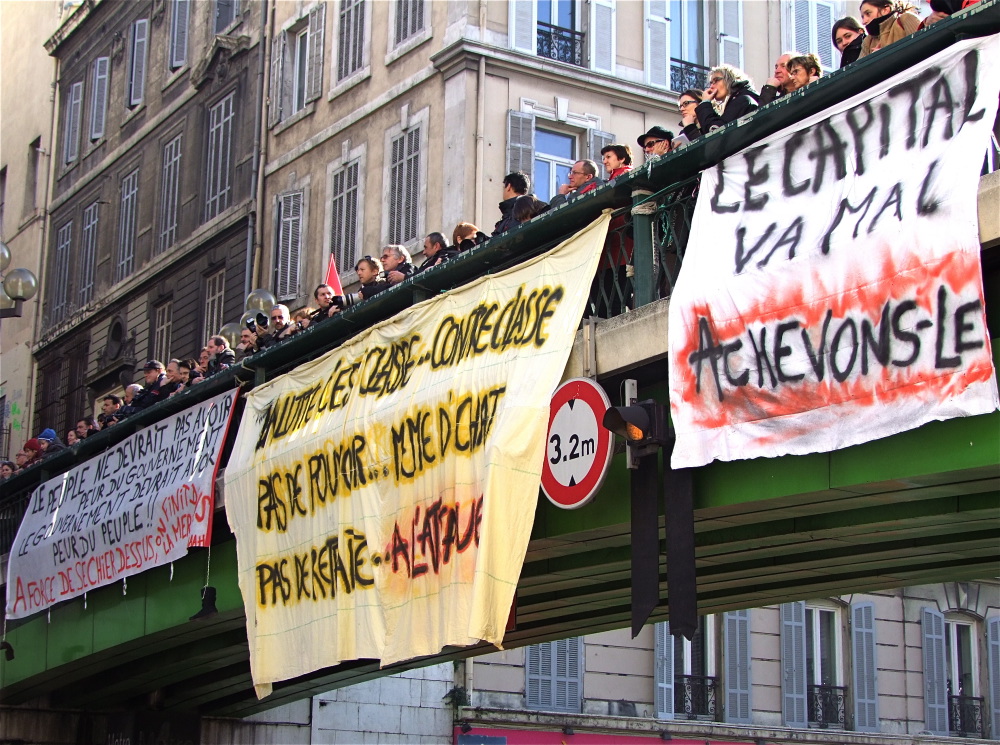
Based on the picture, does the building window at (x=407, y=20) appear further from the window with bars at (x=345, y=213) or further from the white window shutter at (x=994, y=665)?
the white window shutter at (x=994, y=665)

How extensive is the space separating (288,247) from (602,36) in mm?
7668

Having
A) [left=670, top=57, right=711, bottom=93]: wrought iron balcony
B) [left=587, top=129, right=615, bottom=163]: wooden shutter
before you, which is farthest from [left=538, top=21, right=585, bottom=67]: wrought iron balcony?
[left=670, top=57, right=711, bottom=93]: wrought iron balcony

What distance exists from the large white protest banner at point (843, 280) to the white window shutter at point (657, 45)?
66.6 feet

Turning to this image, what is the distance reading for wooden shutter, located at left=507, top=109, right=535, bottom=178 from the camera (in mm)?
28844

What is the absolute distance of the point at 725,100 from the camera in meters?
12.4

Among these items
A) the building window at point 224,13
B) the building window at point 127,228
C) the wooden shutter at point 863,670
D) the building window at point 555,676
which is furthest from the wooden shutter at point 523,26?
the building window at point 127,228

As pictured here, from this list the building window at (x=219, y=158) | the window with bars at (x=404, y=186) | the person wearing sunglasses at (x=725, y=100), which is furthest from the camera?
the building window at (x=219, y=158)

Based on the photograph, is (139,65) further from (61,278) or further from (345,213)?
(345,213)

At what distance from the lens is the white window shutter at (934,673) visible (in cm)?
3478

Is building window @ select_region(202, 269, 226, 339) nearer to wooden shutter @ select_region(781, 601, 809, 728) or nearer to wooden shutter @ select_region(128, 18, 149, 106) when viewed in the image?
wooden shutter @ select_region(128, 18, 149, 106)

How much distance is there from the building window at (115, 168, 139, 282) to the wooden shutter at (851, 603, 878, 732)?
63.5 ft

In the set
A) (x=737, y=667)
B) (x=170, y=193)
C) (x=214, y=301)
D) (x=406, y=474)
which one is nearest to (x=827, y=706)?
(x=737, y=667)

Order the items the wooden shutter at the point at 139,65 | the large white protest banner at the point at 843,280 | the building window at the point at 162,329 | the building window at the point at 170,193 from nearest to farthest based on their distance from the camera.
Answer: the large white protest banner at the point at 843,280, the building window at the point at 162,329, the building window at the point at 170,193, the wooden shutter at the point at 139,65

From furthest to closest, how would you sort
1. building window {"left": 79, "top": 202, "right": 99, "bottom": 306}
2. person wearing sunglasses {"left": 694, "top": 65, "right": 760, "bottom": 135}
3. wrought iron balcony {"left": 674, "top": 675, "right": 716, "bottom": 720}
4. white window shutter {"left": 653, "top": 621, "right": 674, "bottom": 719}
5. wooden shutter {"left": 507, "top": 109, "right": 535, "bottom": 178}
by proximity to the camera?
building window {"left": 79, "top": 202, "right": 99, "bottom": 306} → wrought iron balcony {"left": 674, "top": 675, "right": 716, "bottom": 720} → white window shutter {"left": 653, "top": 621, "right": 674, "bottom": 719} → wooden shutter {"left": 507, "top": 109, "right": 535, "bottom": 178} → person wearing sunglasses {"left": 694, "top": 65, "right": 760, "bottom": 135}
